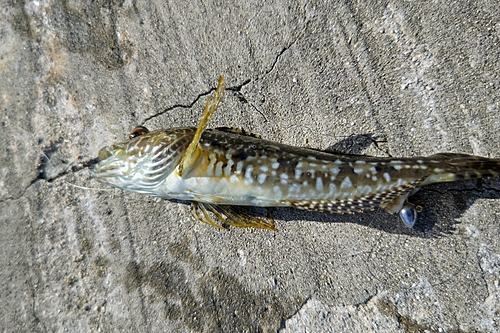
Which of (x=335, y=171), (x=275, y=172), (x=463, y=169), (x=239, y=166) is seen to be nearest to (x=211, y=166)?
(x=239, y=166)

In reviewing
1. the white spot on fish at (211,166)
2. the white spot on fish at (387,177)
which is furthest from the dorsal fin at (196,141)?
the white spot on fish at (387,177)

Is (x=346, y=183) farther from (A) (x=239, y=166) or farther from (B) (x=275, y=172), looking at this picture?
(A) (x=239, y=166)

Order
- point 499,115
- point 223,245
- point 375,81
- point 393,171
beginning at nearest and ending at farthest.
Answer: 1. point 393,171
2. point 499,115
3. point 375,81
4. point 223,245

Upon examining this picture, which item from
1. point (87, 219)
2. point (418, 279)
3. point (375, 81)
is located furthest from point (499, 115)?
point (87, 219)

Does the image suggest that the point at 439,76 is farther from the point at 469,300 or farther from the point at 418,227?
the point at 469,300

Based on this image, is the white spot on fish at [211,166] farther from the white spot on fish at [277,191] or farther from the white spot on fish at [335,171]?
the white spot on fish at [335,171]

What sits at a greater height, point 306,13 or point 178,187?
point 306,13

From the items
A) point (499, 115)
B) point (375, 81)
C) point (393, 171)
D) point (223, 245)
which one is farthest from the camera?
point (223, 245)
